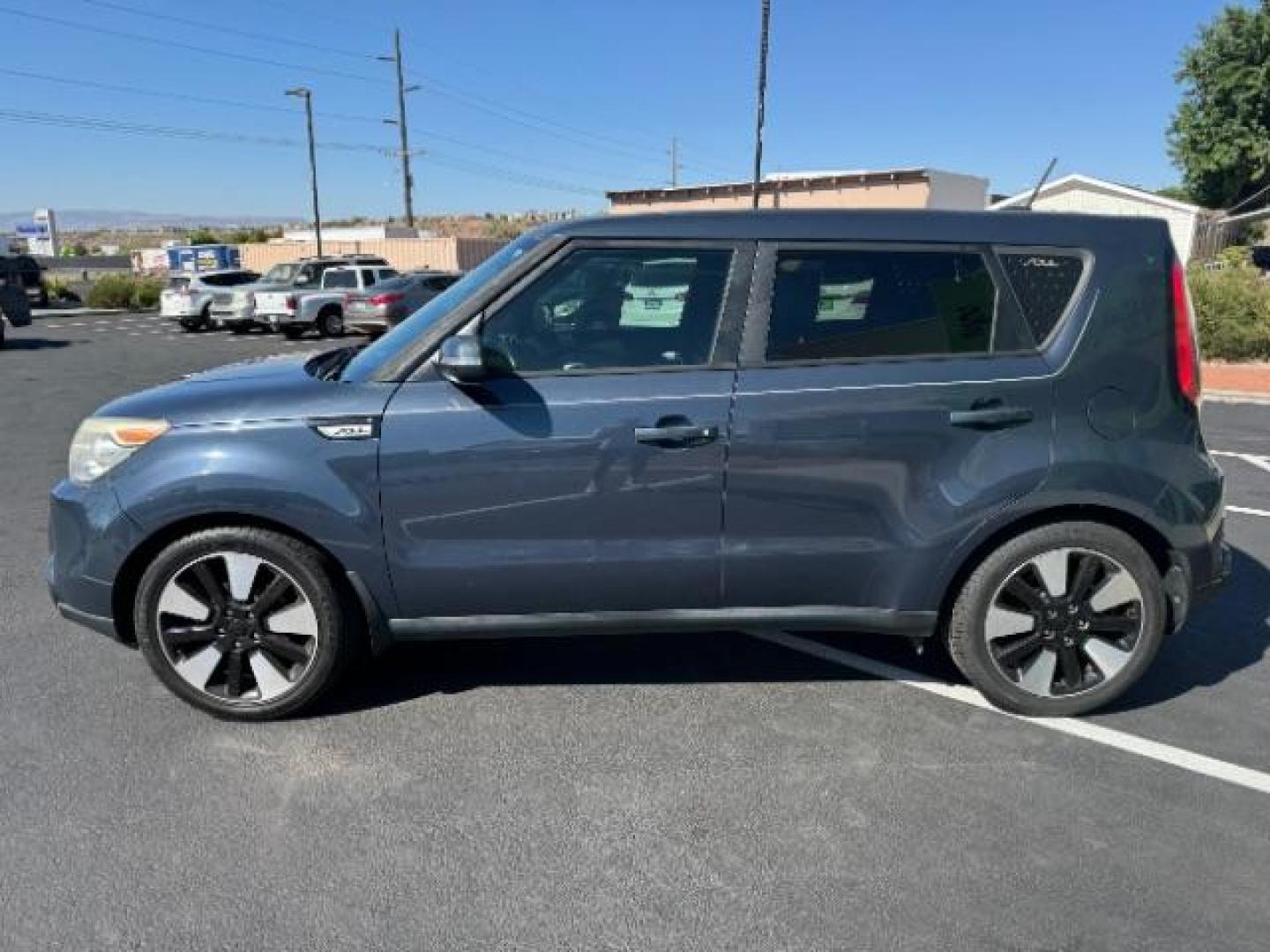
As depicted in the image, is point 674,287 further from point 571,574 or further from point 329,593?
point 329,593

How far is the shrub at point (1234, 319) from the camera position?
1390 centimetres

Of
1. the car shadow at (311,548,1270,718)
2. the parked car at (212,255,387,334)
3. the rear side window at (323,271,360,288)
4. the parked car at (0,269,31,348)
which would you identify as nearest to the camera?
the car shadow at (311,548,1270,718)

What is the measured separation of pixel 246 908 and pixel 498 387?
5.59 feet

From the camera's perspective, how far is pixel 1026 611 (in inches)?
135

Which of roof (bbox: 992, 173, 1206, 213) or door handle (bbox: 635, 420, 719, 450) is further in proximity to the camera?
roof (bbox: 992, 173, 1206, 213)

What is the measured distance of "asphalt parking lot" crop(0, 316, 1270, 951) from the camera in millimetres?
2436

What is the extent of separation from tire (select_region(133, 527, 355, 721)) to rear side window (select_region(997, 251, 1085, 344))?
8.74ft

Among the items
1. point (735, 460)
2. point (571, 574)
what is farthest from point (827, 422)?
point (571, 574)

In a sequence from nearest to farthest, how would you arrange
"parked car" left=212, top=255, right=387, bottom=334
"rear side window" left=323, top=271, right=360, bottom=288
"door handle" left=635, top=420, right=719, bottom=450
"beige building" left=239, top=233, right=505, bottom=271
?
1. "door handle" left=635, top=420, right=719, bottom=450
2. "rear side window" left=323, top=271, right=360, bottom=288
3. "parked car" left=212, top=255, right=387, bottom=334
4. "beige building" left=239, top=233, right=505, bottom=271

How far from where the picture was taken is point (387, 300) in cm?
2008

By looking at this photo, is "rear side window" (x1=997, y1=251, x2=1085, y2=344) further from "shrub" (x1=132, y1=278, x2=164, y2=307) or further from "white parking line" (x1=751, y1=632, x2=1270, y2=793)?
"shrub" (x1=132, y1=278, x2=164, y2=307)

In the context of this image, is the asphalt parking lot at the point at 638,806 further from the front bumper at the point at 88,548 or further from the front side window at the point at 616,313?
the front side window at the point at 616,313

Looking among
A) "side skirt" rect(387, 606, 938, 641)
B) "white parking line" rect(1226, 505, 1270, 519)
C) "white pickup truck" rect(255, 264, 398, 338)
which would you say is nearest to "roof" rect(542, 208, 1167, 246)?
"side skirt" rect(387, 606, 938, 641)

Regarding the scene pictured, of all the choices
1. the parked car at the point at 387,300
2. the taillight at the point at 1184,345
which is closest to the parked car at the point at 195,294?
the parked car at the point at 387,300
